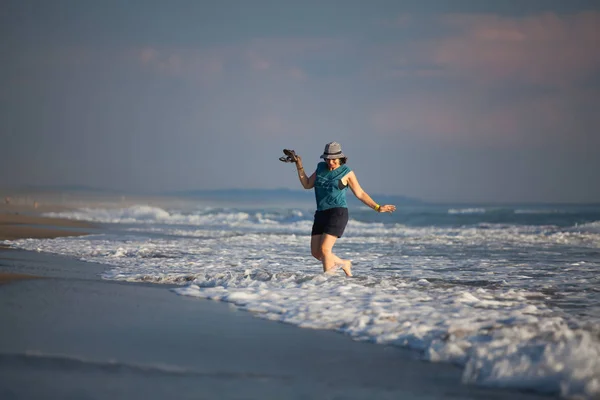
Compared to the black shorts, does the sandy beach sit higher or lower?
lower

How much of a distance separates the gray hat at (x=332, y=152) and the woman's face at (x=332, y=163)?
43 millimetres

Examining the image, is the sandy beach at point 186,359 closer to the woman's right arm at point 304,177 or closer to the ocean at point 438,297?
the ocean at point 438,297

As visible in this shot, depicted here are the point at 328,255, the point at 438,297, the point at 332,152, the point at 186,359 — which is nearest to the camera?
the point at 186,359

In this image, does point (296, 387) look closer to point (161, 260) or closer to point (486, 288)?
point (486, 288)

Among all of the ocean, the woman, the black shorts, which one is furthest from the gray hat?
the ocean

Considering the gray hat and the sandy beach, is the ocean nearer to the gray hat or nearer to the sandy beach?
the sandy beach

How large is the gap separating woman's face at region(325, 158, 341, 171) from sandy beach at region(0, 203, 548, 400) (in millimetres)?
2798

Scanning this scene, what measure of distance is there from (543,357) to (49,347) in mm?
3580

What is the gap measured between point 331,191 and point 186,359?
458 cm

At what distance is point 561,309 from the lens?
22.1 feet

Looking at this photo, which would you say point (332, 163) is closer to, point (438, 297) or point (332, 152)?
point (332, 152)

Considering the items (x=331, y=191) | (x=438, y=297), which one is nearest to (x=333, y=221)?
(x=331, y=191)

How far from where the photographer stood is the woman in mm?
8578

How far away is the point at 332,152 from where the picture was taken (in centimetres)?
854
